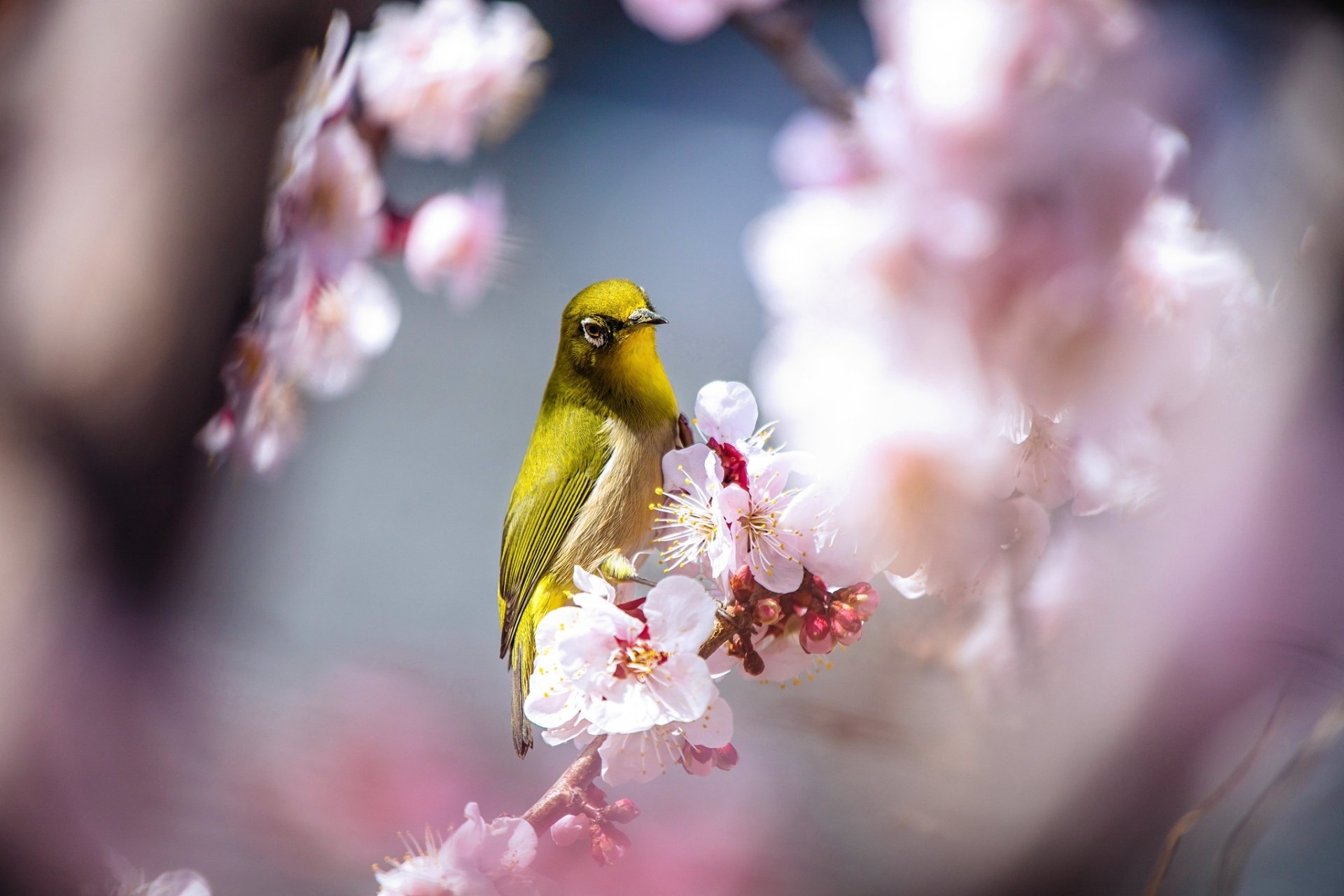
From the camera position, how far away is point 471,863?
0.39m

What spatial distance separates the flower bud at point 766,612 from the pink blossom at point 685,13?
21 cm

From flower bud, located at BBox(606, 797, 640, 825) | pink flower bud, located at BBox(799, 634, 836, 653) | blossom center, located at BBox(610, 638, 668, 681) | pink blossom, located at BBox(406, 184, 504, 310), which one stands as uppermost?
pink blossom, located at BBox(406, 184, 504, 310)

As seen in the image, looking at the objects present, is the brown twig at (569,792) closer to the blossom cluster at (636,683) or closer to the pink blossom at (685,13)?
the blossom cluster at (636,683)

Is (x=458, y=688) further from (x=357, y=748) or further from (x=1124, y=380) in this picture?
(x=1124, y=380)

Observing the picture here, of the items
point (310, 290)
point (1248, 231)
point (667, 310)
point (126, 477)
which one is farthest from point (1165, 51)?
point (126, 477)

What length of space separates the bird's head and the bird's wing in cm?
2

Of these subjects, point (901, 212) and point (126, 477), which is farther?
point (126, 477)

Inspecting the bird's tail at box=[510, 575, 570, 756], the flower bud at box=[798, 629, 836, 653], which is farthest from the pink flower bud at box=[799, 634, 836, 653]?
the bird's tail at box=[510, 575, 570, 756]

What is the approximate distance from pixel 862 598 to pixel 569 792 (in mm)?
141

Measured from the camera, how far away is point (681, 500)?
39 cm

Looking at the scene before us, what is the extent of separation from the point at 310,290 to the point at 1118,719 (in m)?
0.34

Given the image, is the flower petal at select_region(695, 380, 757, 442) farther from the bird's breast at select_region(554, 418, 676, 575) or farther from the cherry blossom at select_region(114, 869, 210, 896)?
the cherry blossom at select_region(114, 869, 210, 896)

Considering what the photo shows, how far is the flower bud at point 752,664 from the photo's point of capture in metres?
0.37

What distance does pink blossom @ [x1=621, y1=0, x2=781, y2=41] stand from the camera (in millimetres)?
319
